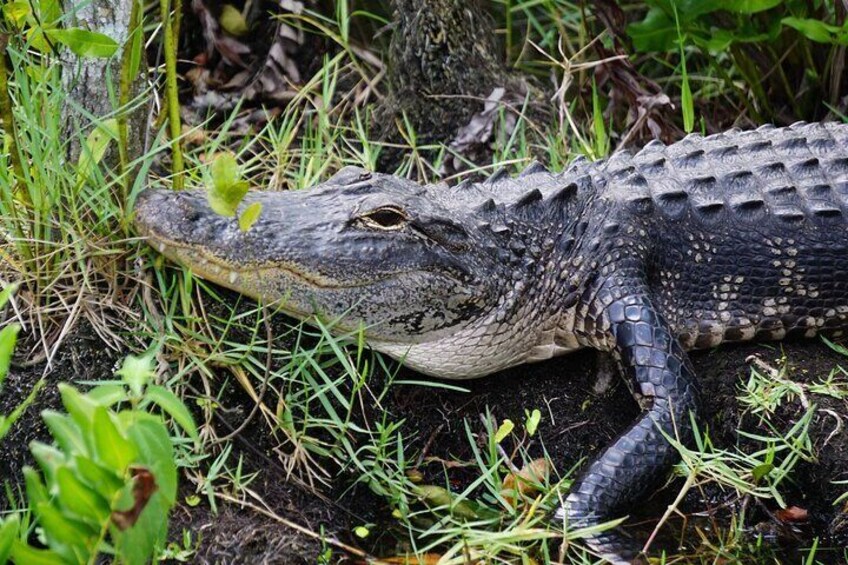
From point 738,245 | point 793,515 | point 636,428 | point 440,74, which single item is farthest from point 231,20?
point 793,515

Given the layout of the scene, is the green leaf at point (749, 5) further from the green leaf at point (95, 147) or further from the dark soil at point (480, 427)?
the green leaf at point (95, 147)

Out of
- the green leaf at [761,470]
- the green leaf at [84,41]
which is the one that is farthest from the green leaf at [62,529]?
the green leaf at [761,470]

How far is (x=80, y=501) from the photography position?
2.45 m

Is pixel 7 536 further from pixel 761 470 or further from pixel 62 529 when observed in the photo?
pixel 761 470

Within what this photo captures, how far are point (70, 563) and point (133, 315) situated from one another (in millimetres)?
1445

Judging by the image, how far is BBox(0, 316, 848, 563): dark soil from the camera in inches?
140

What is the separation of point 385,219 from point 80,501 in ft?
5.92

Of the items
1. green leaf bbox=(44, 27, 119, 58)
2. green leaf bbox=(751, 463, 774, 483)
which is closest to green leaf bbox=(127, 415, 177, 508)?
green leaf bbox=(44, 27, 119, 58)

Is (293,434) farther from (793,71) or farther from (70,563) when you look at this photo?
(793,71)

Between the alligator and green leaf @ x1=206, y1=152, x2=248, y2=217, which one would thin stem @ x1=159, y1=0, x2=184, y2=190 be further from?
green leaf @ x1=206, y1=152, x2=248, y2=217

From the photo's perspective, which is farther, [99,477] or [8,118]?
[8,118]

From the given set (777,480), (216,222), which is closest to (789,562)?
(777,480)

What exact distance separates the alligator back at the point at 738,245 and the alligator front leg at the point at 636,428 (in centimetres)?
24

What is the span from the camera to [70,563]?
256cm
